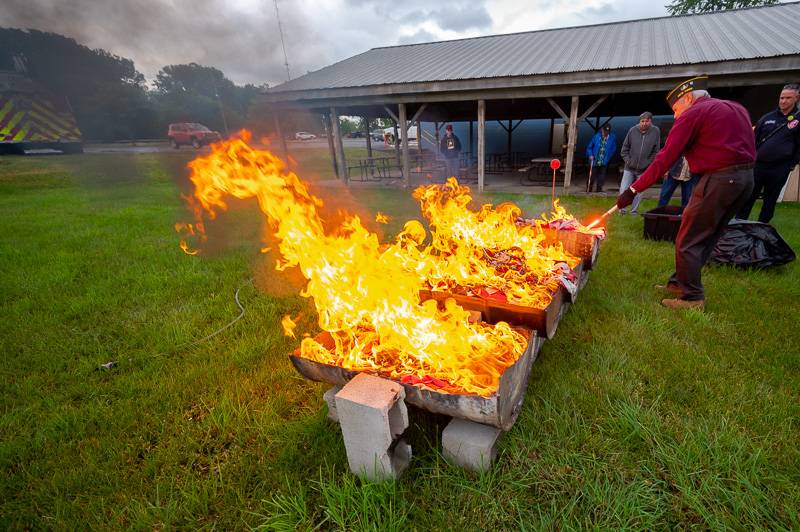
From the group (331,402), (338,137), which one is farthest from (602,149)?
(331,402)

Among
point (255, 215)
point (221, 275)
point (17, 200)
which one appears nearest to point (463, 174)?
point (255, 215)

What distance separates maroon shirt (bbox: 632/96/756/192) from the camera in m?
2.94

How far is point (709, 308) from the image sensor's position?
138 inches

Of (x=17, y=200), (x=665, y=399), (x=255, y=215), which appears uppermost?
(x=17, y=200)

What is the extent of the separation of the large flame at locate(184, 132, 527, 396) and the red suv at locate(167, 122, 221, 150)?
0.09 m

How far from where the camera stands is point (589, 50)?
33.4ft

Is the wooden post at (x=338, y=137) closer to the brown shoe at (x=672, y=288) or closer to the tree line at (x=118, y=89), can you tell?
the tree line at (x=118, y=89)

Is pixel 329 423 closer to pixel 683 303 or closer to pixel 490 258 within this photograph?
pixel 490 258

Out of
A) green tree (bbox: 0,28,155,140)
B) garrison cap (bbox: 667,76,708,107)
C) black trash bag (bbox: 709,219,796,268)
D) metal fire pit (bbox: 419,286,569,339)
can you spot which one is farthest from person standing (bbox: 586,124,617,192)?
green tree (bbox: 0,28,155,140)

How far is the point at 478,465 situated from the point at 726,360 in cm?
231

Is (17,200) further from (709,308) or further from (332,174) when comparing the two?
(709,308)

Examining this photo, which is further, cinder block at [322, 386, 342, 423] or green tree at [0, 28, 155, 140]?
cinder block at [322, 386, 342, 423]

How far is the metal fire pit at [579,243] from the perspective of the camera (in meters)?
3.57

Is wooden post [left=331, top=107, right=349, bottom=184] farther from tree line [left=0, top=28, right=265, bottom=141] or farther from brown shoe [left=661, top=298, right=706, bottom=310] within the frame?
brown shoe [left=661, top=298, right=706, bottom=310]
